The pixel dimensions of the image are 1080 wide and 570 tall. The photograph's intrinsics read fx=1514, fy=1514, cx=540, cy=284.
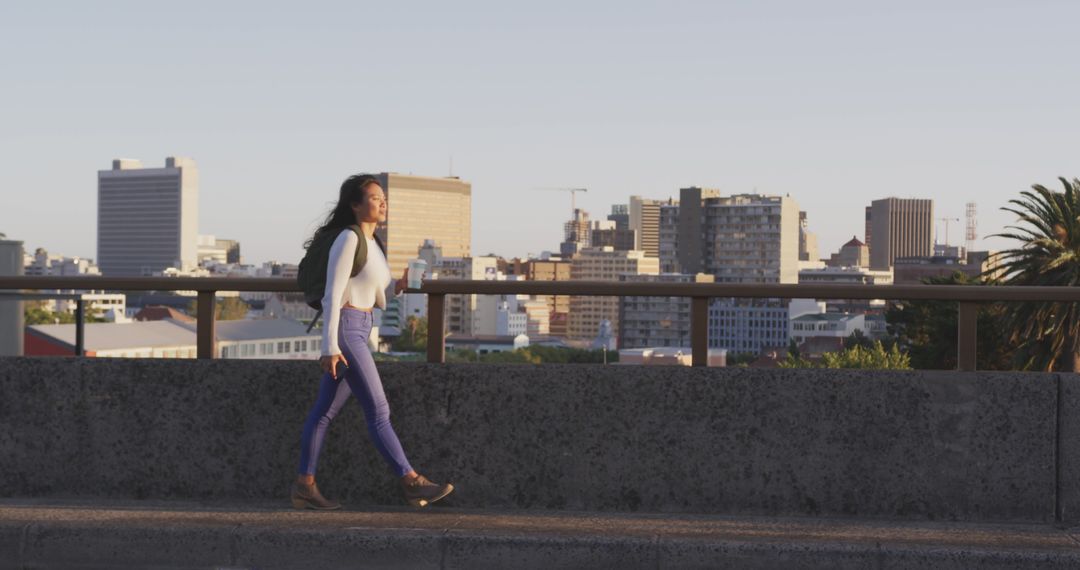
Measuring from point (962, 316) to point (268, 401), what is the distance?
3.53m

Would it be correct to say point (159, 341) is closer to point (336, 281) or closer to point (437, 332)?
point (437, 332)

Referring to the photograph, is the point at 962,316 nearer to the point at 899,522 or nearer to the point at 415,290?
the point at 899,522

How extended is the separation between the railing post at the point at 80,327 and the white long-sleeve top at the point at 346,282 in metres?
2.58

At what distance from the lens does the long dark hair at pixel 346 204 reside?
292 inches

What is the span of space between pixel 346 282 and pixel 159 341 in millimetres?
10780

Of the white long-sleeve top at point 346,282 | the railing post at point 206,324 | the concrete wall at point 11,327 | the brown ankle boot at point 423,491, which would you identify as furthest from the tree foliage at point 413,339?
the concrete wall at point 11,327

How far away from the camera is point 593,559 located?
670 cm

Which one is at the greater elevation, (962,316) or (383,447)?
(962,316)

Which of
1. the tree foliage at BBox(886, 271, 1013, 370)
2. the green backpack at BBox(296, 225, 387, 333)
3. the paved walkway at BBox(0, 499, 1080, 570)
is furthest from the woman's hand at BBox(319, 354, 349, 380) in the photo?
the tree foliage at BBox(886, 271, 1013, 370)

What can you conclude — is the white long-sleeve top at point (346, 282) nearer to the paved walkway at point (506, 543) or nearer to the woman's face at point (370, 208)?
A: the woman's face at point (370, 208)

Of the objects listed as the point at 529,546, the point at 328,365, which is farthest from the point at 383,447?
the point at 529,546

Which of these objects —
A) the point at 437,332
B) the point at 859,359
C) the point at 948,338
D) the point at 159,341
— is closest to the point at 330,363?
the point at 437,332

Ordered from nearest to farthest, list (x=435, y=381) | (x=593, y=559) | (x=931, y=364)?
(x=593, y=559), (x=435, y=381), (x=931, y=364)

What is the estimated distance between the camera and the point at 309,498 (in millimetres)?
7484
